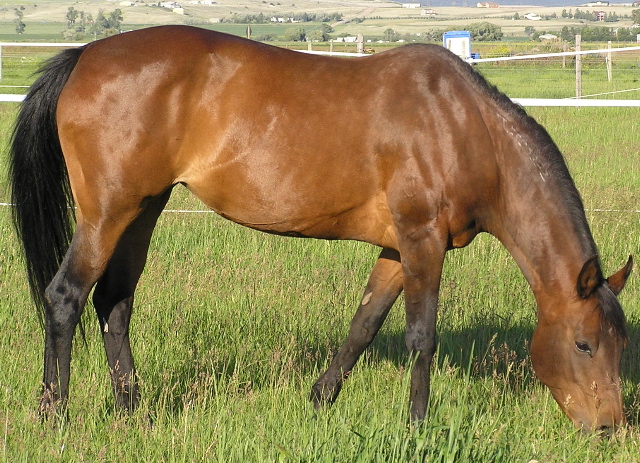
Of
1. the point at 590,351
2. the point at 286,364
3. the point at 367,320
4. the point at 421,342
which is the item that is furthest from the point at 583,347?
the point at 286,364

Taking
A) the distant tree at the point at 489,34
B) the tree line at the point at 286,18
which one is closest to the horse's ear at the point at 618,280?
the distant tree at the point at 489,34

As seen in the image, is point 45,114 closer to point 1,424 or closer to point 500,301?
point 1,424

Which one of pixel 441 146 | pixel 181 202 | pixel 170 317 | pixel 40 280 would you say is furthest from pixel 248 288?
pixel 181 202

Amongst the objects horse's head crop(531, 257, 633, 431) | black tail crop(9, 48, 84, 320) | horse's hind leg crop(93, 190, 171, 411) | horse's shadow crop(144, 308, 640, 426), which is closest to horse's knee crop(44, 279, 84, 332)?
black tail crop(9, 48, 84, 320)

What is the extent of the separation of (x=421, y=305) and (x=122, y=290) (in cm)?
170

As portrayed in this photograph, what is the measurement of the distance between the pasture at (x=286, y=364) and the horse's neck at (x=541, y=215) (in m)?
0.57

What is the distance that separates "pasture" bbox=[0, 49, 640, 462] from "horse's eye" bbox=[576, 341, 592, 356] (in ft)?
1.30

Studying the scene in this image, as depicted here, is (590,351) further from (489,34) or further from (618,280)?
(489,34)

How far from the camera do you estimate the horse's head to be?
3771 mm

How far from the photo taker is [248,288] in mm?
5801

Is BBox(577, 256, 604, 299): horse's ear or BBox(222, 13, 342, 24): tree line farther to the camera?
BBox(222, 13, 342, 24): tree line

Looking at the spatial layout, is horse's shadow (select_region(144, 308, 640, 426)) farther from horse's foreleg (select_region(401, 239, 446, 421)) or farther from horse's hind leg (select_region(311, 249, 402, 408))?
horse's foreleg (select_region(401, 239, 446, 421))

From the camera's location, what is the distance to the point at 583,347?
3.85m

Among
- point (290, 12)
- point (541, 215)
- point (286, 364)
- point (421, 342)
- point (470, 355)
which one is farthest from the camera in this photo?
point (290, 12)
